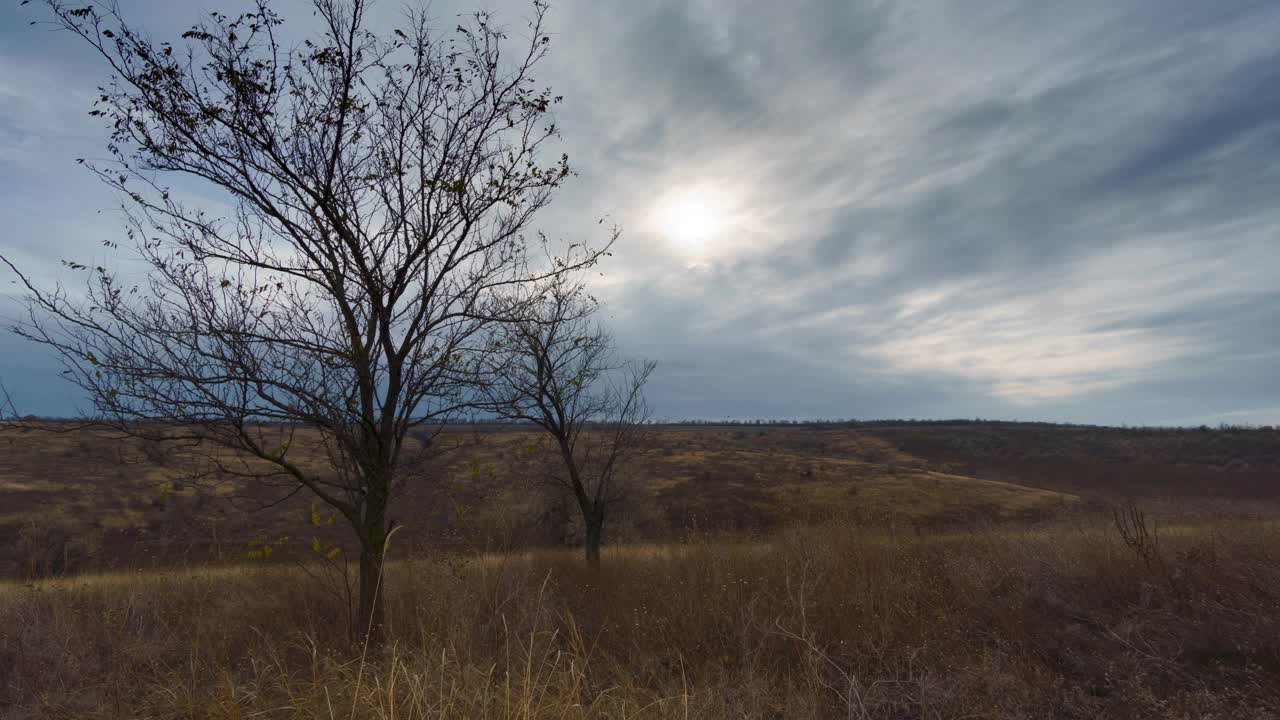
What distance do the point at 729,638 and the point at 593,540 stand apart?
6541 millimetres

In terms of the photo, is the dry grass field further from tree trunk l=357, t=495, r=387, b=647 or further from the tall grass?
tree trunk l=357, t=495, r=387, b=647

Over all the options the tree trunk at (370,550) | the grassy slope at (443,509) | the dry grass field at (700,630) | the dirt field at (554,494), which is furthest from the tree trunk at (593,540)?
the tree trunk at (370,550)

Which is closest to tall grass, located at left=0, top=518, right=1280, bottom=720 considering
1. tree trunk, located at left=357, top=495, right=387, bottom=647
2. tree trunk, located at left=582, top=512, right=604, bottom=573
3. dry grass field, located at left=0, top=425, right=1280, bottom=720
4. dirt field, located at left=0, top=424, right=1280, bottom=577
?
dry grass field, located at left=0, top=425, right=1280, bottom=720

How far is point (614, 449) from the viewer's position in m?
13.3

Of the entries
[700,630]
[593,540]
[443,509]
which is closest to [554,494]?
[443,509]

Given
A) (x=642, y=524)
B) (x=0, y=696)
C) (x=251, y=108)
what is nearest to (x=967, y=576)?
(x=251, y=108)

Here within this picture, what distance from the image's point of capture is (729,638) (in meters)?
6.18

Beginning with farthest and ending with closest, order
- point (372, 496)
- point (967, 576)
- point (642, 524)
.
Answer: point (642, 524)
point (967, 576)
point (372, 496)

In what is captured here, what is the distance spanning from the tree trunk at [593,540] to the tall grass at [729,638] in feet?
5.31

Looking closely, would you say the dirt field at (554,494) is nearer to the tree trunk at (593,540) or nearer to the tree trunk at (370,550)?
the tree trunk at (370,550)

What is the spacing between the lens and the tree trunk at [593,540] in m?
11.6

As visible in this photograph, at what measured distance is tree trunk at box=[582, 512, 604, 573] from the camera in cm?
1161

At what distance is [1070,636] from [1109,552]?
2.57 meters

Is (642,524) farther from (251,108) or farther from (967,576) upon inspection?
(251,108)
